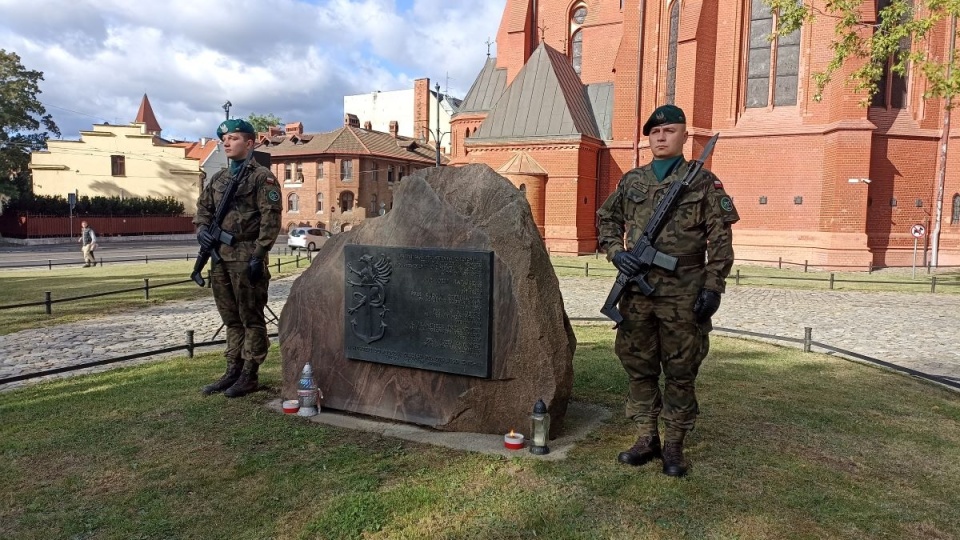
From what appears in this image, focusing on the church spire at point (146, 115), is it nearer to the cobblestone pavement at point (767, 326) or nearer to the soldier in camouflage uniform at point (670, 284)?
the cobblestone pavement at point (767, 326)

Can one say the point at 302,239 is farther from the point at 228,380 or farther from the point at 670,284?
the point at 670,284

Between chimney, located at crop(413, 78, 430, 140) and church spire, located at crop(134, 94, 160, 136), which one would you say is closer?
chimney, located at crop(413, 78, 430, 140)

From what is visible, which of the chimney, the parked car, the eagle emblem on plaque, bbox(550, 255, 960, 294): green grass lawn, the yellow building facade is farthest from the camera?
the chimney

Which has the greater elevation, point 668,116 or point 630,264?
point 668,116

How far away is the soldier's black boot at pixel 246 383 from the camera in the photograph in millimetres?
5781

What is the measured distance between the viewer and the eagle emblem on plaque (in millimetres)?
5156

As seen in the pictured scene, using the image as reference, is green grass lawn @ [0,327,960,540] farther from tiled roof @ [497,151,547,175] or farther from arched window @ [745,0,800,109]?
arched window @ [745,0,800,109]

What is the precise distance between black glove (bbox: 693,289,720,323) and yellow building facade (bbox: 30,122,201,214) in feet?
158

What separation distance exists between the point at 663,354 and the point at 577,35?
32.2 m

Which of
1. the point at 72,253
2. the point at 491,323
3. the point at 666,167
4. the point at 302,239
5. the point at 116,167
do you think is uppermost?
the point at 116,167

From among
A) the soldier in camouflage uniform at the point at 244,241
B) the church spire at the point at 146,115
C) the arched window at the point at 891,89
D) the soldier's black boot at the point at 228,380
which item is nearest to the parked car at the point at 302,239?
the soldier's black boot at the point at 228,380

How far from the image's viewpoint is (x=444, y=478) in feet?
13.2

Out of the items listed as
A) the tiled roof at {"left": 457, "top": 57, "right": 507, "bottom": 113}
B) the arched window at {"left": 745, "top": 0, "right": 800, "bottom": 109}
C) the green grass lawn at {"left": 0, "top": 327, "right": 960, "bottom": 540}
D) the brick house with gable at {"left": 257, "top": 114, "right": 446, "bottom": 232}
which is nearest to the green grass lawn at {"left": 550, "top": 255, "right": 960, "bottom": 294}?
the arched window at {"left": 745, "top": 0, "right": 800, "bottom": 109}

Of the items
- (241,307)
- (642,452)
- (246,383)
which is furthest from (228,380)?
(642,452)
